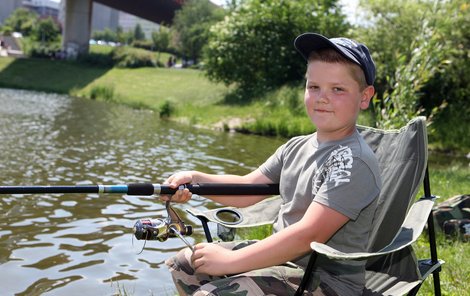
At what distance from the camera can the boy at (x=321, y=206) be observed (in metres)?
2.73

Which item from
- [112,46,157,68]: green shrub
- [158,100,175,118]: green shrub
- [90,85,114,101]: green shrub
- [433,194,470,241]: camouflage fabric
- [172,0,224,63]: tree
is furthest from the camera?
[172,0,224,63]: tree

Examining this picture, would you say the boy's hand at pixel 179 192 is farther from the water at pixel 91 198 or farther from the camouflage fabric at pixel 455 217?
the camouflage fabric at pixel 455 217

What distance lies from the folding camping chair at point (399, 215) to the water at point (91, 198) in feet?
7.39

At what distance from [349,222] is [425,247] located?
2.99 meters

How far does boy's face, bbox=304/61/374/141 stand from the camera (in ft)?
9.66

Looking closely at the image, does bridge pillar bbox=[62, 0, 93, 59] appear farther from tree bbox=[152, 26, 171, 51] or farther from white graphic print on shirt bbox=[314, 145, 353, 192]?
white graphic print on shirt bbox=[314, 145, 353, 192]

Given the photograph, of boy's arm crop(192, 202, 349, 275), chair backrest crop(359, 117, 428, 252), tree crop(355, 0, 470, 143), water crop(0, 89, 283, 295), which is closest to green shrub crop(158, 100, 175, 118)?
water crop(0, 89, 283, 295)

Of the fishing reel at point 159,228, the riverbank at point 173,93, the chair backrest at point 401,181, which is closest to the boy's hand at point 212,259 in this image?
the fishing reel at point 159,228

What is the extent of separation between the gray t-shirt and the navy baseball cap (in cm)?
36

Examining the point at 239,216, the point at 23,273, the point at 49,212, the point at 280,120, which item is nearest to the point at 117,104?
the point at 280,120

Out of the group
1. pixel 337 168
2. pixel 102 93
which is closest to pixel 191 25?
pixel 102 93

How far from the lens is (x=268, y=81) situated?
2630 cm

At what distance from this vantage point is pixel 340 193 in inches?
108

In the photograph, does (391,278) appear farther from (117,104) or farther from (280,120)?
(117,104)
